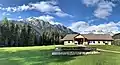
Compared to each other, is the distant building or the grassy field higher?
the distant building

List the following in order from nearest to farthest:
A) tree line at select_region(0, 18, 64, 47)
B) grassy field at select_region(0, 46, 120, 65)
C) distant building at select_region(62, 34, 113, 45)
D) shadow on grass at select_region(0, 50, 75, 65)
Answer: grassy field at select_region(0, 46, 120, 65) < shadow on grass at select_region(0, 50, 75, 65) < tree line at select_region(0, 18, 64, 47) < distant building at select_region(62, 34, 113, 45)

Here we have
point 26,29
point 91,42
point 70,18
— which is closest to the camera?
point 70,18

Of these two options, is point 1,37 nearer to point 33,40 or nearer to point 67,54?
point 33,40

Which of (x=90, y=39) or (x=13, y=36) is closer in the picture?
(x=90, y=39)

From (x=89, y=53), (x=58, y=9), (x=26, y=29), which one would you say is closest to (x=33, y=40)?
(x=26, y=29)

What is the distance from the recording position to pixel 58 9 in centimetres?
5184

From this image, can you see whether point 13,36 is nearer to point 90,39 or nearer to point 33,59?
point 90,39

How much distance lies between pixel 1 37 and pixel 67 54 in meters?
40.1

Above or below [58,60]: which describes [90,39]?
above

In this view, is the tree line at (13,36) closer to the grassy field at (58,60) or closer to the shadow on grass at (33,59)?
the shadow on grass at (33,59)

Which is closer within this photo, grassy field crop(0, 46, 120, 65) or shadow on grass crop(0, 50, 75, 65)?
grassy field crop(0, 46, 120, 65)

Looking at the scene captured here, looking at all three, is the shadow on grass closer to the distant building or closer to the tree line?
the tree line

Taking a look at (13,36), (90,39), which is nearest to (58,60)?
(90,39)

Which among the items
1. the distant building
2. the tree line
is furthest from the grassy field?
the distant building
